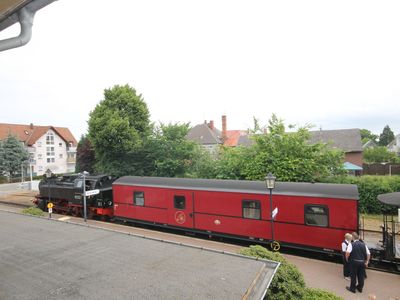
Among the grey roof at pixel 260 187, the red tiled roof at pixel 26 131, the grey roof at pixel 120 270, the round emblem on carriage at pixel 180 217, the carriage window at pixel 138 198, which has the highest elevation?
the red tiled roof at pixel 26 131

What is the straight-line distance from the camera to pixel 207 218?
45.0 feet

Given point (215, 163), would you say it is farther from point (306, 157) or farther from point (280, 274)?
point (280, 274)

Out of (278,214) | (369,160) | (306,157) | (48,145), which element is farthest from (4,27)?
(369,160)

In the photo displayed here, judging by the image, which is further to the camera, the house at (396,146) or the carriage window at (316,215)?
the house at (396,146)

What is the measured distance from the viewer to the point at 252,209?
12.4m

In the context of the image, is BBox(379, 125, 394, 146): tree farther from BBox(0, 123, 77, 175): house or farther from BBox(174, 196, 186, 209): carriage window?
BBox(174, 196, 186, 209): carriage window

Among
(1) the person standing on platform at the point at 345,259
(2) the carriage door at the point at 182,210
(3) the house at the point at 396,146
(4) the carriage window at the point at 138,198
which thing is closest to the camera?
(1) the person standing on platform at the point at 345,259

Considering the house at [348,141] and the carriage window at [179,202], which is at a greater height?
the house at [348,141]

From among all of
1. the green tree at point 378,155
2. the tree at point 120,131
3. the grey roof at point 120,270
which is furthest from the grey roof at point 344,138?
the grey roof at point 120,270

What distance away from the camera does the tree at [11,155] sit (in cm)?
4416

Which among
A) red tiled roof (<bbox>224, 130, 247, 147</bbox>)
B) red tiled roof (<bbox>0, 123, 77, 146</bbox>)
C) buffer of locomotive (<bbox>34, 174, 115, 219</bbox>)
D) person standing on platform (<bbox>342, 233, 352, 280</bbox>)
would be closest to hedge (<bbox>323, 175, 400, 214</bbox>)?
person standing on platform (<bbox>342, 233, 352, 280</bbox>)

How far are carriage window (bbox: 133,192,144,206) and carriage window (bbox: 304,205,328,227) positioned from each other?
8.83 meters

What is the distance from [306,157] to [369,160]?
45393 millimetres

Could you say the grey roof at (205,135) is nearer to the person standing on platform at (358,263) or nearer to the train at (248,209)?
the train at (248,209)
